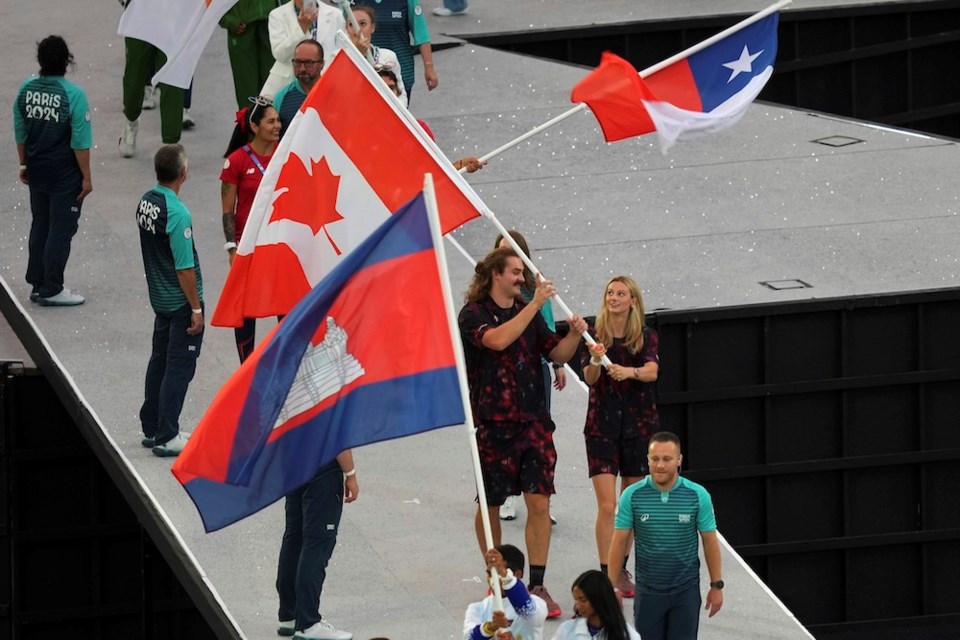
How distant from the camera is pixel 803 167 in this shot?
1723 cm

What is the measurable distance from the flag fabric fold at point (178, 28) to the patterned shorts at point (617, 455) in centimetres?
471

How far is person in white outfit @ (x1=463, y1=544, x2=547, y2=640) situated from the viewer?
8617mm

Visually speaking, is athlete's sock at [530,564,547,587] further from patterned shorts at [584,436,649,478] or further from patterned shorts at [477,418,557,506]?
patterned shorts at [584,436,649,478]

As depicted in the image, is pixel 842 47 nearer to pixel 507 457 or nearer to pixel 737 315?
pixel 737 315

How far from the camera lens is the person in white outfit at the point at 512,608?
8617 mm

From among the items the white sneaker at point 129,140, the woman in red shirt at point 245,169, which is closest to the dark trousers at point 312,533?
the woman in red shirt at point 245,169

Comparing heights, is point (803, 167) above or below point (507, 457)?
above

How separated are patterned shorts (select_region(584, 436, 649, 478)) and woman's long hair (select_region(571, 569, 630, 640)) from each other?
6.37 ft

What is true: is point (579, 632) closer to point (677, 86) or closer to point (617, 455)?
point (617, 455)

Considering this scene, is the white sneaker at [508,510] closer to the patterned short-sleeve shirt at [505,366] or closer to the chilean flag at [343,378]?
the patterned short-sleeve shirt at [505,366]

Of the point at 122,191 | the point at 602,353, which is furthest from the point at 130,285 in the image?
the point at 602,353

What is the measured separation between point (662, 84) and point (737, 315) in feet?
9.98

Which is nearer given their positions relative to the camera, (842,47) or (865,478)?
(865,478)

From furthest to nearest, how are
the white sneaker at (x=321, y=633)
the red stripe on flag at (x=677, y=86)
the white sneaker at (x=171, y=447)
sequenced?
1. the white sneaker at (x=171, y=447)
2. the red stripe on flag at (x=677, y=86)
3. the white sneaker at (x=321, y=633)
